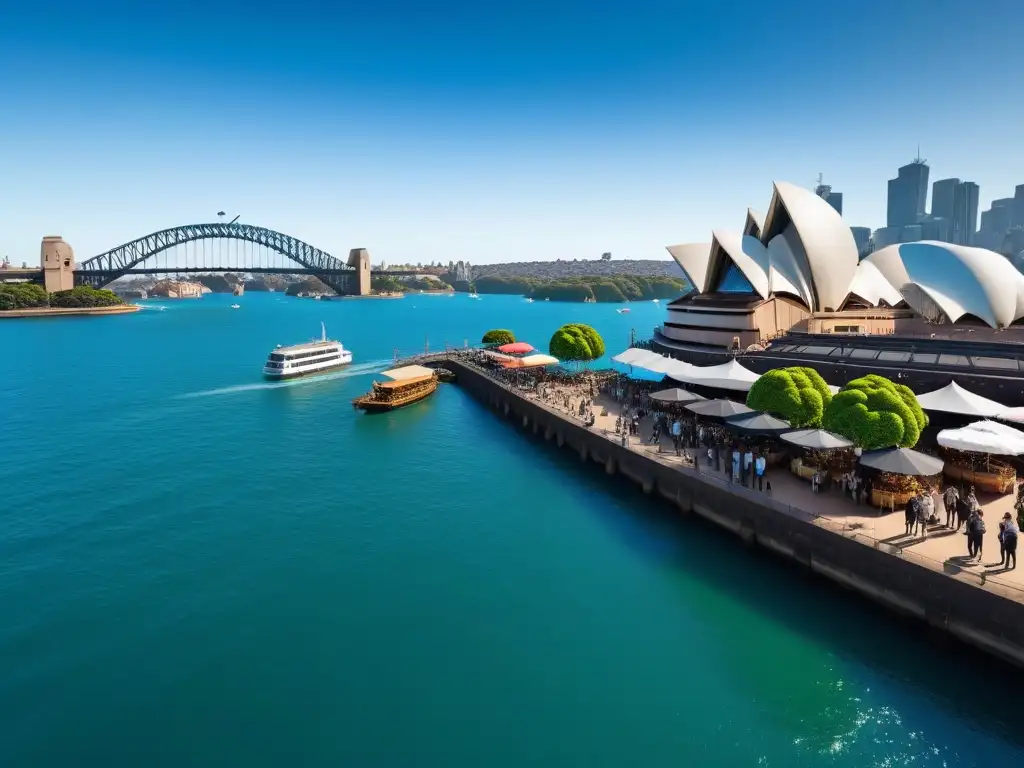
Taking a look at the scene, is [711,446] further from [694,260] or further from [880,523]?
[694,260]

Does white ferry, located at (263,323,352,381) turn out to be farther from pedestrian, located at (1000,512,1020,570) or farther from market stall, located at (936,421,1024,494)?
pedestrian, located at (1000,512,1020,570)

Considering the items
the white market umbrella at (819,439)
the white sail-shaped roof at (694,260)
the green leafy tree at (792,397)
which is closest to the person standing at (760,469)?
the white market umbrella at (819,439)

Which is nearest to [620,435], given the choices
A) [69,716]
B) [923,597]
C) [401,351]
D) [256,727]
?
[923,597]

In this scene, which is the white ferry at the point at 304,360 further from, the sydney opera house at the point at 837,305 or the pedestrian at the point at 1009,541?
the pedestrian at the point at 1009,541

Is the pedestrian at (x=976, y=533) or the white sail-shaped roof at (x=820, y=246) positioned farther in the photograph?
the white sail-shaped roof at (x=820, y=246)

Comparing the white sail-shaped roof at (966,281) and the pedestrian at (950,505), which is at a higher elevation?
the white sail-shaped roof at (966,281)

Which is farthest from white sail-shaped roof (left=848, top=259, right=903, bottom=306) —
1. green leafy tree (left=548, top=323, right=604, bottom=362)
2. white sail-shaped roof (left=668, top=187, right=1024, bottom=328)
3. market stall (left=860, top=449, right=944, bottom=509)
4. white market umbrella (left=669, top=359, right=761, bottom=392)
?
market stall (left=860, top=449, right=944, bottom=509)

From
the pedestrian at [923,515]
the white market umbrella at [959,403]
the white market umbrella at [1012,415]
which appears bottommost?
the pedestrian at [923,515]
